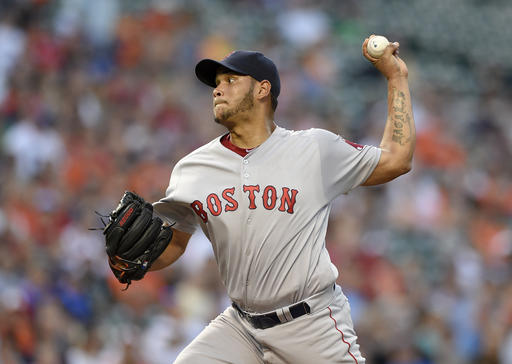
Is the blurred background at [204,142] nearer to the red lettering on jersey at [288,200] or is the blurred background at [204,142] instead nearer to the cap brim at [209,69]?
the cap brim at [209,69]

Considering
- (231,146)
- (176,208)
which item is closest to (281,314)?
(176,208)

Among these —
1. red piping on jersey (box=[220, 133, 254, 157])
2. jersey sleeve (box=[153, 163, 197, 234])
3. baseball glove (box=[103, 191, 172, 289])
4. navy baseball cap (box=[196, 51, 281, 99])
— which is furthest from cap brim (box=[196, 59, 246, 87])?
baseball glove (box=[103, 191, 172, 289])

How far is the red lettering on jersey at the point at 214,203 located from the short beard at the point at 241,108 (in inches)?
14.5

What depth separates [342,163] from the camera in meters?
4.14

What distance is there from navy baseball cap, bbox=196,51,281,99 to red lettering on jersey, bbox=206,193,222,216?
60 cm

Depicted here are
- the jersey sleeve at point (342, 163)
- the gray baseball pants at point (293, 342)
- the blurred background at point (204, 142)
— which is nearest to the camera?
the gray baseball pants at point (293, 342)

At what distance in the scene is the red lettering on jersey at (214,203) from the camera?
404cm

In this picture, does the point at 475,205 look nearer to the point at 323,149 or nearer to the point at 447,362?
the point at 447,362

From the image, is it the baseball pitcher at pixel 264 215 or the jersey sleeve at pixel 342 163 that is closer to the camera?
the baseball pitcher at pixel 264 215

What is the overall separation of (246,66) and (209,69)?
0.20 metres

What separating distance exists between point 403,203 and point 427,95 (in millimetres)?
2271

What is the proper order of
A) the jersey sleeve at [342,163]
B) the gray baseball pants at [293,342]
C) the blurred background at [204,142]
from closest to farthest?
the gray baseball pants at [293,342] < the jersey sleeve at [342,163] < the blurred background at [204,142]

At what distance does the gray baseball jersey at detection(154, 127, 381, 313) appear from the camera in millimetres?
3994

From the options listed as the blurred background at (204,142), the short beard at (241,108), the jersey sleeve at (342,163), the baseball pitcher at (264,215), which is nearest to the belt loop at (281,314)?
the baseball pitcher at (264,215)
